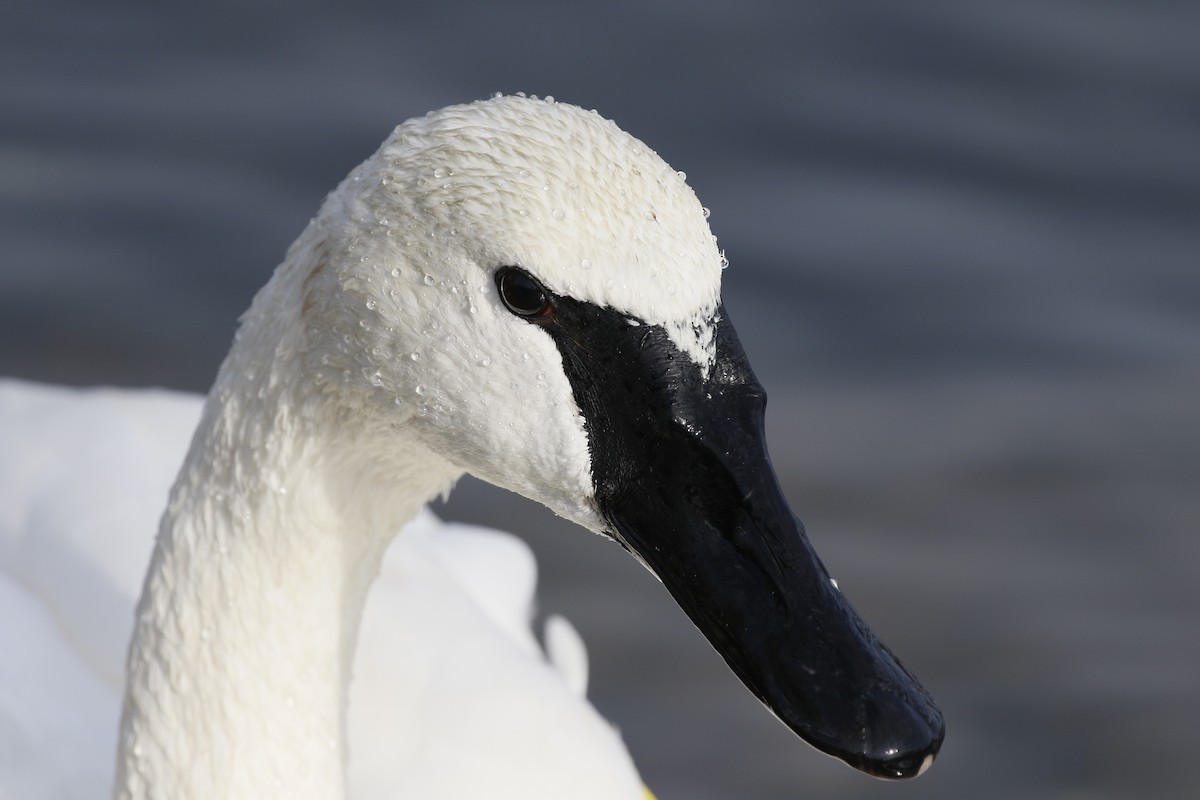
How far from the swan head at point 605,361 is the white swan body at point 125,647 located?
1269 millimetres

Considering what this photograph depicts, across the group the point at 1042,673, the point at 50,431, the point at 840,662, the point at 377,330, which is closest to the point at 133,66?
the point at 50,431

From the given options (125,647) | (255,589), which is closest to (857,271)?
(125,647)

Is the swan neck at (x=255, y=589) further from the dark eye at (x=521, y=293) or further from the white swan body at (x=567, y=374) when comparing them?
the dark eye at (x=521, y=293)

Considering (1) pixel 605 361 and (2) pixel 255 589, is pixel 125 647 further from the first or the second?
(1) pixel 605 361

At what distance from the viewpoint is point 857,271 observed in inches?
222

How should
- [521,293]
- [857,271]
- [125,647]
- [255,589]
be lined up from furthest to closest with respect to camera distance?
[857,271] → [125,647] → [255,589] → [521,293]

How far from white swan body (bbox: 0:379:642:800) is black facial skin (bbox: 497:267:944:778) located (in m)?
1.27

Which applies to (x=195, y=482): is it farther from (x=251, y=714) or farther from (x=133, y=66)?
(x=133, y=66)

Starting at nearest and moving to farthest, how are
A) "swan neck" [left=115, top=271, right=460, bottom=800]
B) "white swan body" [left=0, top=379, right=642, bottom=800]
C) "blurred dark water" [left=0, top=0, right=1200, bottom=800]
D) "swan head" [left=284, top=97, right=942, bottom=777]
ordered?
"swan head" [left=284, top=97, right=942, bottom=777]
"swan neck" [left=115, top=271, right=460, bottom=800]
"white swan body" [left=0, top=379, right=642, bottom=800]
"blurred dark water" [left=0, top=0, right=1200, bottom=800]

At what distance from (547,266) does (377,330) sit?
0.29 m

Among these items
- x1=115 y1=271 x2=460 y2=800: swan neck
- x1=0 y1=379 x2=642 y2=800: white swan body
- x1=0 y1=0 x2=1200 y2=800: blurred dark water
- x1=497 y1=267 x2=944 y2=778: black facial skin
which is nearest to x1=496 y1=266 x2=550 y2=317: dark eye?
x1=497 y1=267 x2=944 y2=778: black facial skin

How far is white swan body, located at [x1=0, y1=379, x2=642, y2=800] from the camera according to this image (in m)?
3.32

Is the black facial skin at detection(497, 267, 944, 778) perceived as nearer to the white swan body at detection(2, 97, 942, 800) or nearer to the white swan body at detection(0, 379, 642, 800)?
the white swan body at detection(2, 97, 942, 800)

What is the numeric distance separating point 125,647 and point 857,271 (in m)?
2.94
